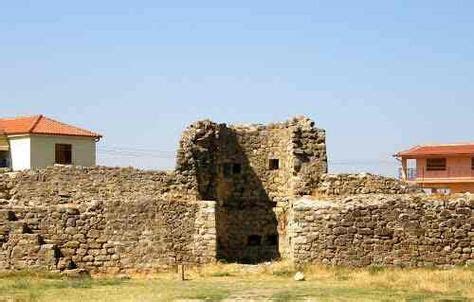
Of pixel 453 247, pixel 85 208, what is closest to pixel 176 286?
pixel 85 208

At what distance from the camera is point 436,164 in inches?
2645

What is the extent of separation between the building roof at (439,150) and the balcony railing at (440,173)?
130 centimetres

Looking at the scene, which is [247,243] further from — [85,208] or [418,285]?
[418,285]

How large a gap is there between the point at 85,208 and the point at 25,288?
4.40m

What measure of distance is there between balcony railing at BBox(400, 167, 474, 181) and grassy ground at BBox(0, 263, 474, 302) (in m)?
44.6

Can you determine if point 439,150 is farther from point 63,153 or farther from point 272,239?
point 272,239

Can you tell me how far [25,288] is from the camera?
19.6 meters

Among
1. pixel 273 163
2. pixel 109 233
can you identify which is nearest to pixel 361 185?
pixel 273 163

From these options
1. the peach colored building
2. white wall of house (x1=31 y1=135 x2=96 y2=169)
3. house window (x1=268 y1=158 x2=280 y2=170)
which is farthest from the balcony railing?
house window (x1=268 y1=158 x2=280 y2=170)

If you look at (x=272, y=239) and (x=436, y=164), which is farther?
(x=436, y=164)

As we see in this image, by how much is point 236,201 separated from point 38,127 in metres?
34.4

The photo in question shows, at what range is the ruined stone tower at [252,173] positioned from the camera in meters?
26.8

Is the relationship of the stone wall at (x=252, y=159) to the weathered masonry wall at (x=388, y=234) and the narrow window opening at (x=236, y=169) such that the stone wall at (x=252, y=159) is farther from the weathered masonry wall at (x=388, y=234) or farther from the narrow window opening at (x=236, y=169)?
the weathered masonry wall at (x=388, y=234)

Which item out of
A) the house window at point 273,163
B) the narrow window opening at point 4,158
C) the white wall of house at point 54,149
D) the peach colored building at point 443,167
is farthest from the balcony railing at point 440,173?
the house window at point 273,163
